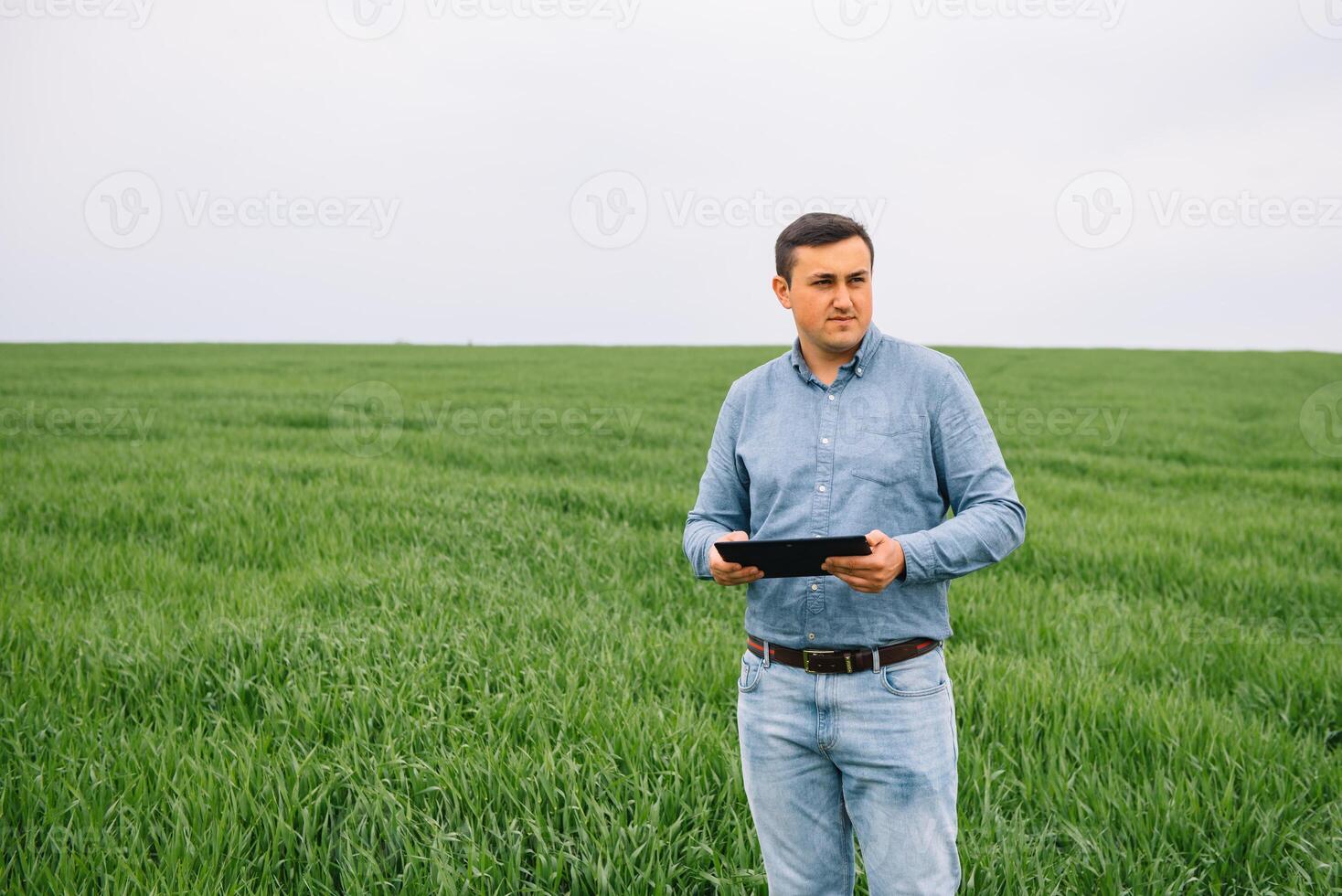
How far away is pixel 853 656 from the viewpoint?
1804mm

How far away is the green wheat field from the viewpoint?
2557mm

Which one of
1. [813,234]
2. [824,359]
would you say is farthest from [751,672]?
[813,234]

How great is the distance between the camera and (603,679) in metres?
3.55

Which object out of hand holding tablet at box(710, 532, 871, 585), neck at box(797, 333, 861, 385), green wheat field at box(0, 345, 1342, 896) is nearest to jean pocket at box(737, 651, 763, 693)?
hand holding tablet at box(710, 532, 871, 585)

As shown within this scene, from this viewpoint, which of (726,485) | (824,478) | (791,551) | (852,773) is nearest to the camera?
(791,551)

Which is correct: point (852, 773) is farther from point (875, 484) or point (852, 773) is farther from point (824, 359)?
Result: point (824, 359)

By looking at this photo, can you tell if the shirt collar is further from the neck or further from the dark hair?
the dark hair

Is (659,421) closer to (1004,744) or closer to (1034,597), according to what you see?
(1034,597)

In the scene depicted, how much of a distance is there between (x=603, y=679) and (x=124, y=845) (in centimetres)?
173

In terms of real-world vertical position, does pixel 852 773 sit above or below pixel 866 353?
below

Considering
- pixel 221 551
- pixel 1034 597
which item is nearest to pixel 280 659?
pixel 221 551

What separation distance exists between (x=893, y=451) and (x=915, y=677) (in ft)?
1.64

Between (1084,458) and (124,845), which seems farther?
(1084,458)

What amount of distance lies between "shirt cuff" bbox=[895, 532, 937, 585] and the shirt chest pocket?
0.19m
